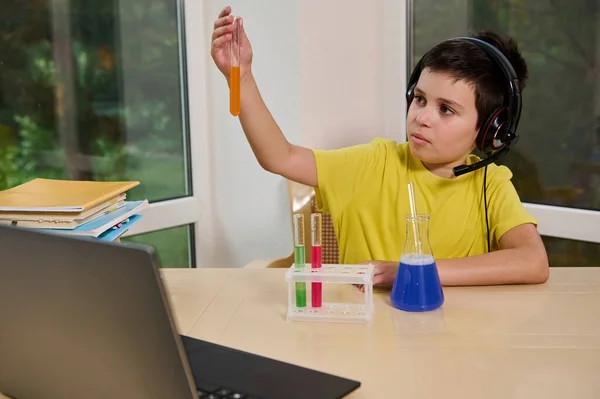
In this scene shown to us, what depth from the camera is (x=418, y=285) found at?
1.08m

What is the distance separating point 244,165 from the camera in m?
2.30

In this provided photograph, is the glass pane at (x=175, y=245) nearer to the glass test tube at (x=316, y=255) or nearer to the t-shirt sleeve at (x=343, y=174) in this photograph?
the t-shirt sleeve at (x=343, y=174)

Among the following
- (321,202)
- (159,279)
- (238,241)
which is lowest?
(238,241)

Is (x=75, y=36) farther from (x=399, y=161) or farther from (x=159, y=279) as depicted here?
(x=159, y=279)

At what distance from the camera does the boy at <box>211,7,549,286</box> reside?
4.47 ft

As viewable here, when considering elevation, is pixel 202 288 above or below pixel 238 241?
above

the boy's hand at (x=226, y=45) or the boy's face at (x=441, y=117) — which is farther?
the boy's face at (x=441, y=117)

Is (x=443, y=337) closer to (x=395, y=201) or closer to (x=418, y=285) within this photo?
(x=418, y=285)

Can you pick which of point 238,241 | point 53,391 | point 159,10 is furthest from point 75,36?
point 53,391

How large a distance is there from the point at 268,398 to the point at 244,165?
62.2 inches

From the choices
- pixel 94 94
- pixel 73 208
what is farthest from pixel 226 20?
pixel 94 94

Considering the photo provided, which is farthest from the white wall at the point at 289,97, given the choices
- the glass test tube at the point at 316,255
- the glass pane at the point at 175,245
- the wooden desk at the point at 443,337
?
the glass test tube at the point at 316,255

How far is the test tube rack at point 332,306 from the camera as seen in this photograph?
1059 mm

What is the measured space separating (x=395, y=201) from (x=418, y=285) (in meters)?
0.45
